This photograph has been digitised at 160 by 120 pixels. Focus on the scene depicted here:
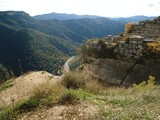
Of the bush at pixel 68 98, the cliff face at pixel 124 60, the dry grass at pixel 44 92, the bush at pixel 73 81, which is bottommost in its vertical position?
the cliff face at pixel 124 60

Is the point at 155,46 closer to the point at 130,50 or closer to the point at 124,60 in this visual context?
the point at 130,50

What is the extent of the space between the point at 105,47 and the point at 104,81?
13.6 feet

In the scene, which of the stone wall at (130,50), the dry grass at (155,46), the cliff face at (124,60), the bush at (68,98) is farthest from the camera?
the stone wall at (130,50)

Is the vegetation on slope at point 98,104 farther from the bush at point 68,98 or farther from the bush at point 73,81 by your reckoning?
the bush at point 73,81

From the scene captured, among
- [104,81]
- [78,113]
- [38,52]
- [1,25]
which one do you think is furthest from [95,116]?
[1,25]

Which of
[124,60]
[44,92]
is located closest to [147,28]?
[124,60]

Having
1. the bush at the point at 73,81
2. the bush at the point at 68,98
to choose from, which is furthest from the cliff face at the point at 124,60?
the bush at the point at 68,98

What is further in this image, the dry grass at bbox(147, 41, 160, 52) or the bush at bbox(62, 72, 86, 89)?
the dry grass at bbox(147, 41, 160, 52)

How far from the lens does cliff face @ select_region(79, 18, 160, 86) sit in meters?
18.4

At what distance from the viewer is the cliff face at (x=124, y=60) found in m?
18.4

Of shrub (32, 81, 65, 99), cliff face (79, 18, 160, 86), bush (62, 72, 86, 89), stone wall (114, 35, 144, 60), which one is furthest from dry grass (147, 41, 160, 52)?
shrub (32, 81, 65, 99)

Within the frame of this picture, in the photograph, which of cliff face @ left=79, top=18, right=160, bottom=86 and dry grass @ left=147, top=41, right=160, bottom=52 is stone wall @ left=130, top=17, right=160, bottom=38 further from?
dry grass @ left=147, top=41, right=160, bottom=52

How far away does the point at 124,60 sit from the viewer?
20.4m

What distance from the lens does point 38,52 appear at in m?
128
